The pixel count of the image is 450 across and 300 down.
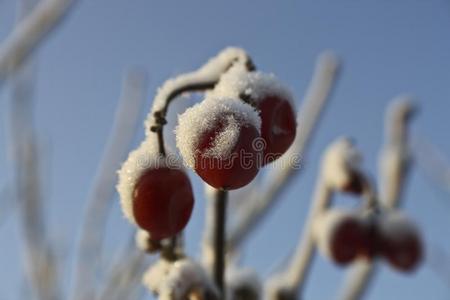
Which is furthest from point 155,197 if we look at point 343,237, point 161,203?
point 343,237

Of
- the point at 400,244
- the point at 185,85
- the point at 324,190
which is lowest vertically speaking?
the point at 400,244

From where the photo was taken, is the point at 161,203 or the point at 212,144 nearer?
the point at 212,144

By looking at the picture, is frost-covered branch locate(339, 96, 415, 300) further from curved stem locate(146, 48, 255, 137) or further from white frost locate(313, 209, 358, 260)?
curved stem locate(146, 48, 255, 137)

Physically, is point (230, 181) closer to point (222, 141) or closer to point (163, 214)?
point (222, 141)

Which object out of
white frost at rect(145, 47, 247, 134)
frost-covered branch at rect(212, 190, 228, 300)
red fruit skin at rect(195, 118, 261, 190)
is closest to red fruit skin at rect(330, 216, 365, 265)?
frost-covered branch at rect(212, 190, 228, 300)

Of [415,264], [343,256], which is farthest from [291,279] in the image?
[415,264]

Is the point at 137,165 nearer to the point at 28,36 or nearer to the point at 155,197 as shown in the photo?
the point at 155,197
